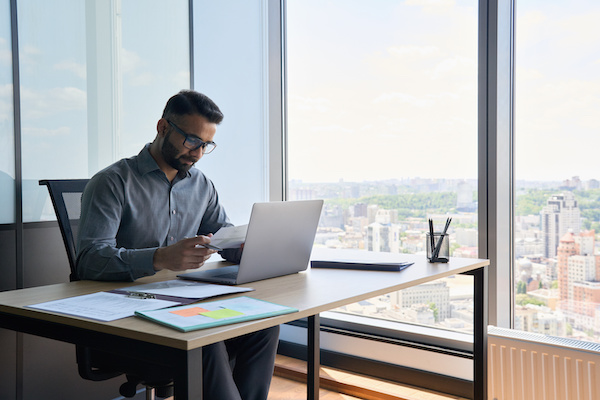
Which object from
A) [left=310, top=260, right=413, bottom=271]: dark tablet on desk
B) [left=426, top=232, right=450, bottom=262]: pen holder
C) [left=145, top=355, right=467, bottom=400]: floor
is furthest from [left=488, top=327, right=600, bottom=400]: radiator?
[left=310, top=260, right=413, bottom=271]: dark tablet on desk

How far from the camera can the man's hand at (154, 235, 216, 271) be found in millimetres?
1442

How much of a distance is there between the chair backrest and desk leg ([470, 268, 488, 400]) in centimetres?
138

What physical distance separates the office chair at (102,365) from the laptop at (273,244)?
0.28 metres

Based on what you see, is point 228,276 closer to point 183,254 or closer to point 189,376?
point 183,254

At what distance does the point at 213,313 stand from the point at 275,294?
27 centimetres

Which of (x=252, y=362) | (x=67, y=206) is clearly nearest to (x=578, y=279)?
(x=252, y=362)

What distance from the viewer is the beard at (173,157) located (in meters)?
1.90

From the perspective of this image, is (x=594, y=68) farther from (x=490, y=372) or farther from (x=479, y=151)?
(x=490, y=372)

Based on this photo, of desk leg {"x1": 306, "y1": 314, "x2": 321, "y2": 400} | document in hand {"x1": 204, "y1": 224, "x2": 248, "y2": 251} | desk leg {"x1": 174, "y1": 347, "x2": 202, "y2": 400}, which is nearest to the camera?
desk leg {"x1": 174, "y1": 347, "x2": 202, "y2": 400}

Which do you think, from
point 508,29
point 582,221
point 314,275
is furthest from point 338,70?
point 314,275

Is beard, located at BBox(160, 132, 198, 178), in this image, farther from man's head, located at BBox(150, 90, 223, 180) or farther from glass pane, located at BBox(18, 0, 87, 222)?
glass pane, located at BBox(18, 0, 87, 222)

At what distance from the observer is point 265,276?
5.11 ft

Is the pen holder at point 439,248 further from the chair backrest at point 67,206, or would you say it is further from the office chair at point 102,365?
the chair backrest at point 67,206

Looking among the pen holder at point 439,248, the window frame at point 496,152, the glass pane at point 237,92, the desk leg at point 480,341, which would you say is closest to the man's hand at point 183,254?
the pen holder at point 439,248
